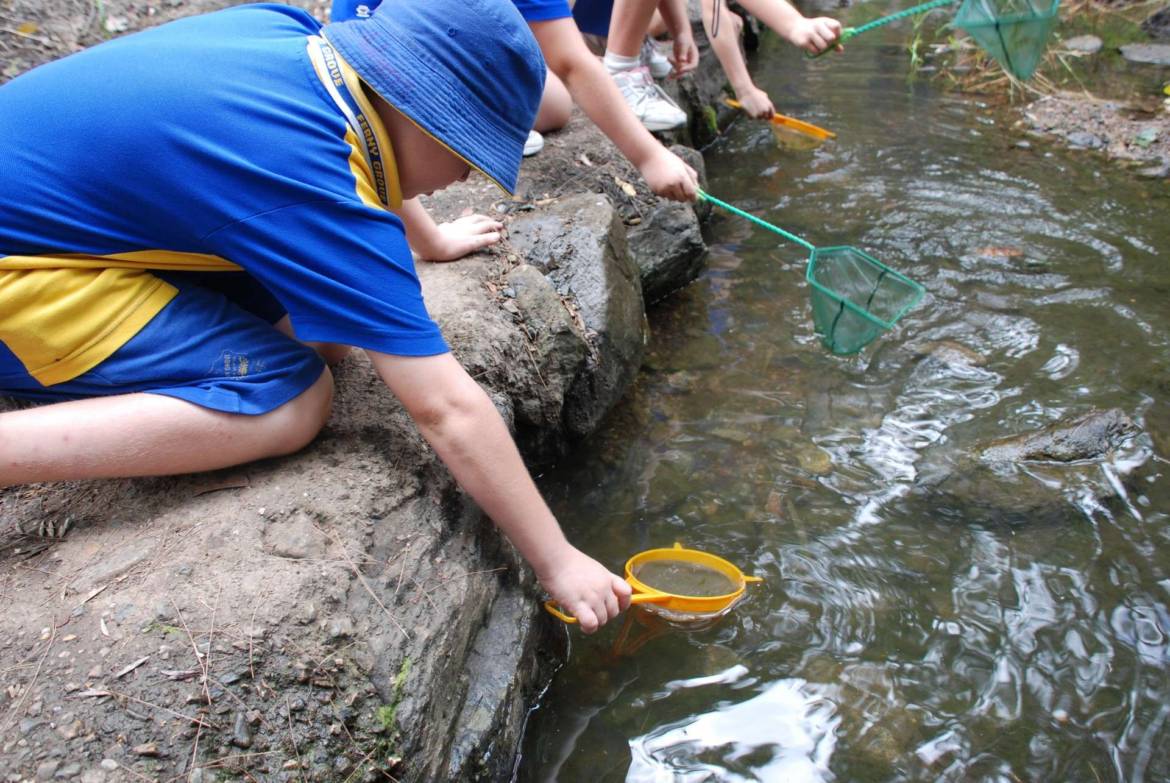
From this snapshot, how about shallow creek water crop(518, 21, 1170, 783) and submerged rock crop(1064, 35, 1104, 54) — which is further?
submerged rock crop(1064, 35, 1104, 54)

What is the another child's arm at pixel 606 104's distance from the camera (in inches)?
112

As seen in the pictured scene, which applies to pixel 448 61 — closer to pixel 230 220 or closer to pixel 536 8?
pixel 230 220

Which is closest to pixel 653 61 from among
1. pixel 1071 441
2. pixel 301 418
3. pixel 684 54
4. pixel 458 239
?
pixel 684 54

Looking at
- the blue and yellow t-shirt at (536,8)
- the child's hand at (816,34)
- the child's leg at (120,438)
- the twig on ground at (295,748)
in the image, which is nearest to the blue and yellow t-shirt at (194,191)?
the child's leg at (120,438)

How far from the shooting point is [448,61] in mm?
1583

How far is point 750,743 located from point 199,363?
4.70 feet

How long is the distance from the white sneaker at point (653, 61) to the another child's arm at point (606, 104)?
164 cm

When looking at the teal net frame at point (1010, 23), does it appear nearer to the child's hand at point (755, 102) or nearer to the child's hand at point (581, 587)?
the child's hand at point (755, 102)

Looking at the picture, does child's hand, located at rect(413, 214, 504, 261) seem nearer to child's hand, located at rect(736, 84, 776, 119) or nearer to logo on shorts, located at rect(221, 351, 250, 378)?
logo on shorts, located at rect(221, 351, 250, 378)

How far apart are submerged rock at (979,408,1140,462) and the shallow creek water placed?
0.05 meters

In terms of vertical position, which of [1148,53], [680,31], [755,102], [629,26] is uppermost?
[629,26]

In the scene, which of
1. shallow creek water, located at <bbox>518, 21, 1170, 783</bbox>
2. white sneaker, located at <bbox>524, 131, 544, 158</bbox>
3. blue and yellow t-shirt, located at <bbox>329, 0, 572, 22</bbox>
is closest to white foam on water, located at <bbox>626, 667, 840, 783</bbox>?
shallow creek water, located at <bbox>518, 21, 1170, 783</bbox>

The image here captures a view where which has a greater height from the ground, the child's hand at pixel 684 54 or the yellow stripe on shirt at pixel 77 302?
the yellow stripe on shirt at pixel 77 302

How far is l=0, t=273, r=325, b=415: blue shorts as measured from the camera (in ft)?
5.57
